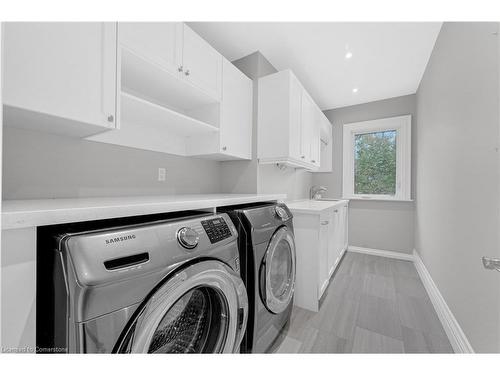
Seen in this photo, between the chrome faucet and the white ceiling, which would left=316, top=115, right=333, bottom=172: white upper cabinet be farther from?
the white ceiling

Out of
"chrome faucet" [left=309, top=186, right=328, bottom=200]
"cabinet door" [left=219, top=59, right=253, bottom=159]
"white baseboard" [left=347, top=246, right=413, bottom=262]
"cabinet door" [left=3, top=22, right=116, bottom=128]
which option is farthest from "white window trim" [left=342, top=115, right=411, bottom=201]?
"cabinet door" [left=3, top=22, right=116, bottom=128]

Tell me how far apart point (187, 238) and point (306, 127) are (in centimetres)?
211

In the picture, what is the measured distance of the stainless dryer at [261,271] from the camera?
1.18 metres

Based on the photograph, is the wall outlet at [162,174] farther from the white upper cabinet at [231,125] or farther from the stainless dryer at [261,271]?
the stainless dryer at [261,271]

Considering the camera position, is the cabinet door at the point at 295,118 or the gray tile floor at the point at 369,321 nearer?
the gray tile floor at the point at 369,321

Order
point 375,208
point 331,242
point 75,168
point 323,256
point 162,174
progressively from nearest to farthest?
point 75,168
point 162,174
point 323,256
point 331,242
point 375,208

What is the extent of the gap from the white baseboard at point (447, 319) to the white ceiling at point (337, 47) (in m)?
2.35

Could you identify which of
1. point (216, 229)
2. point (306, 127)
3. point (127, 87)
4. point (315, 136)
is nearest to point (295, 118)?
point (306, 127)

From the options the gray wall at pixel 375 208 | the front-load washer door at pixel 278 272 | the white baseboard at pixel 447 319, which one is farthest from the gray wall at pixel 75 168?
the gray wall at pixel 375 208

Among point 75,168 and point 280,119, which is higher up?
point 280,119

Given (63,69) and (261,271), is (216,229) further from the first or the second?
(63,69)

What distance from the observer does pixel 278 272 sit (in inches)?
60.2

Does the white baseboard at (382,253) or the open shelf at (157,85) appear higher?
the open shelf at (157,85)

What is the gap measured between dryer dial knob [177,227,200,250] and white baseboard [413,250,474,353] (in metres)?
1.67
